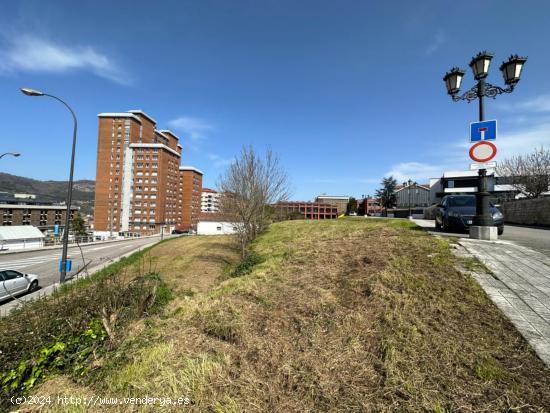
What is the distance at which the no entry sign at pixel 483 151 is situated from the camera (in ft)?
21.6

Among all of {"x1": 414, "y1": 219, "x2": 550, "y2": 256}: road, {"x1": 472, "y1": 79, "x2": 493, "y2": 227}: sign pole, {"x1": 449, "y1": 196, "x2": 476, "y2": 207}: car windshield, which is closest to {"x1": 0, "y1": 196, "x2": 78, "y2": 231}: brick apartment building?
{"x1": 449, "y1": 196, "x2": 476, "y2": 207}: car windshield

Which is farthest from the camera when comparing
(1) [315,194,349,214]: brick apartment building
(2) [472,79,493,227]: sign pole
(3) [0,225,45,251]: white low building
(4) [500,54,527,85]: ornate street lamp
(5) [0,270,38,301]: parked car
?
(1) [315,194,349,214]: brick apartment building

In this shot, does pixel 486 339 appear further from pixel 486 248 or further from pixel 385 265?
pixel 486 248

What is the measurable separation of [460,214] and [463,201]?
95cm

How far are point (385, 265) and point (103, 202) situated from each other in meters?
93.2

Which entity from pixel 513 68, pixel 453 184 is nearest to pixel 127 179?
pixel 513 68

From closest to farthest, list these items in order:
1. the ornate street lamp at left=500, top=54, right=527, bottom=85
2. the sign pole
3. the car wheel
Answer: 1. the ornate street lamp at left=500, top=54, right=527, bottom=85
2. the sign pole
3. the car wheel

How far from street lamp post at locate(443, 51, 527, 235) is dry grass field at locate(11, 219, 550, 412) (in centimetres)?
371

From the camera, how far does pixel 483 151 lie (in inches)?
263

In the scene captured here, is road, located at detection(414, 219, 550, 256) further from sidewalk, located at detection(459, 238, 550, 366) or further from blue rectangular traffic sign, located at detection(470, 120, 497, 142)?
blue rectangular traffic sign, located at detection(470, 120, 497, 142)

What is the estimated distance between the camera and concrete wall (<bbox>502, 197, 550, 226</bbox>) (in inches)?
661

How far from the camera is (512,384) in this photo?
1.96 meters

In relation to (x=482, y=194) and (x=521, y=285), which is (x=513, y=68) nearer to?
(x=482, y=194)

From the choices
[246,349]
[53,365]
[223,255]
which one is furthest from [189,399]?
[223,255]
